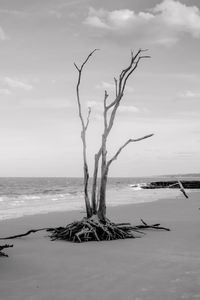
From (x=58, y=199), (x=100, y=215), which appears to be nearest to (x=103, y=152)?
(x=100, y=215)

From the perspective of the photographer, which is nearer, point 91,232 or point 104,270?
point 104,270

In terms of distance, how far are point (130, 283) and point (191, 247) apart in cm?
298

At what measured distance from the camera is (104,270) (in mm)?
5965

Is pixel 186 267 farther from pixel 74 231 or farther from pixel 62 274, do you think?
pixel 74 231

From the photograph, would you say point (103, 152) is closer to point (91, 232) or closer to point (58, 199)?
point (91, 232)

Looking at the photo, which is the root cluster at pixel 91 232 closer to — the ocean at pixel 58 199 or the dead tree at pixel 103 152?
the dead tree at pixel 103 152

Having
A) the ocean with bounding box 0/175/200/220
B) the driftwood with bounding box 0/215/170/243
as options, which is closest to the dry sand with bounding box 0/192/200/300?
the driftwood with bounding box 0/215/170/243

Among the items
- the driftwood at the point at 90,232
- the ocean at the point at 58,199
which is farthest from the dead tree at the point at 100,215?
the ocean at the point at 58,199

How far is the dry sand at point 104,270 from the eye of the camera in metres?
4.79

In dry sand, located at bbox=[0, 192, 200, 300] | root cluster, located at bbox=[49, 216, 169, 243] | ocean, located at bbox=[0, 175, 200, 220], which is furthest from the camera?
ocean, located at bbox=[0, 175, 200, 220]

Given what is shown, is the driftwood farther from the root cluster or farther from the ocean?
the ocean

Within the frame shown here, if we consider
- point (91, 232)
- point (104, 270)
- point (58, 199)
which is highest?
point (91, 232)

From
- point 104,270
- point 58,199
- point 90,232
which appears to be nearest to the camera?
point 104,270

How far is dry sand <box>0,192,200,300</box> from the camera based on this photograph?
15.7 feet
